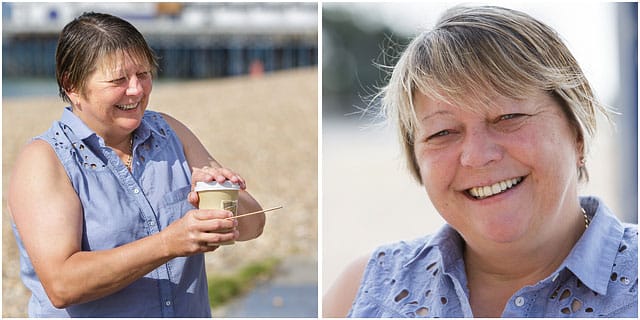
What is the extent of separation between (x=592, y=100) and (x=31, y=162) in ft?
5.36

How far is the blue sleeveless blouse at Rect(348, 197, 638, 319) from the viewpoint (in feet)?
7.72

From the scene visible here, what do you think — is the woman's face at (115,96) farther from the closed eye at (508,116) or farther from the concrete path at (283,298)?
the concrete path at (283,298)

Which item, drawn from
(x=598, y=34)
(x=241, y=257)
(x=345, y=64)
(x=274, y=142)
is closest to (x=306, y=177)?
(x=274, y=142)

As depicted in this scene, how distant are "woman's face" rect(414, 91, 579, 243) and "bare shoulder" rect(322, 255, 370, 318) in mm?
432

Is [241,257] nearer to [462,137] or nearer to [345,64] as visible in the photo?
[345,64]

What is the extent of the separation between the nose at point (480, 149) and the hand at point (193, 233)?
751 mm

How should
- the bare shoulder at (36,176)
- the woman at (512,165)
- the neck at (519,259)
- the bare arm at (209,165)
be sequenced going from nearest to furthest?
the bare shoulder at (36,176) → the woman at (512,165) → the neck at (519,259) → the bare arm at (209,165)

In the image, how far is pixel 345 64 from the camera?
18.7 ft

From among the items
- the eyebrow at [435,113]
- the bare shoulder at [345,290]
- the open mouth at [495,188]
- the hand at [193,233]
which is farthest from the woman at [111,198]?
the open mouth at [495,188]

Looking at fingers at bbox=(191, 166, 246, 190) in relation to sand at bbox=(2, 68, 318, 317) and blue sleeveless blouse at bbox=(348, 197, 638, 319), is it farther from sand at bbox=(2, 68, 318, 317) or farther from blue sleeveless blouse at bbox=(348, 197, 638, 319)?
sand at bbox=(2, 68, 318, 317)

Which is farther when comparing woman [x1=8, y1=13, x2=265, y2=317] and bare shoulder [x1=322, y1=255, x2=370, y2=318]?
bare shoulder [x1=322, y1=255, x2=370, y2=318]

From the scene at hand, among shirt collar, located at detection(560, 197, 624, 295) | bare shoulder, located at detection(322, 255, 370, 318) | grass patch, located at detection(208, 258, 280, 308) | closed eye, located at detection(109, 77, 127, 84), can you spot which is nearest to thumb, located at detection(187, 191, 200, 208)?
closed eye, located at detection(109, 77, 127, 84)

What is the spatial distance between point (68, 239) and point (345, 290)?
0.98 metres

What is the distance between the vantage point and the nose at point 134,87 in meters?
2.48
